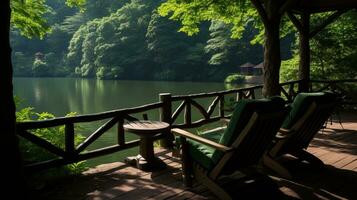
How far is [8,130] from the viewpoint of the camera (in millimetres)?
3031

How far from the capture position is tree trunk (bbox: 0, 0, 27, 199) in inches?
116

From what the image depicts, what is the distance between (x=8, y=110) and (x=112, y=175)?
232 cm

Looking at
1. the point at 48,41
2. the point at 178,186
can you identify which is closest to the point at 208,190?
the point at 178,186

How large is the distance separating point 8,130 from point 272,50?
574cm

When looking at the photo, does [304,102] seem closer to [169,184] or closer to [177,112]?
[169,184]

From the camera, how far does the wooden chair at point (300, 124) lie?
4.42m

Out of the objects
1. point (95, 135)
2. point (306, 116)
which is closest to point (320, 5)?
point (306, 116)

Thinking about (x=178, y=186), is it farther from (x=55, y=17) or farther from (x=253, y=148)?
(x=55, y=17)

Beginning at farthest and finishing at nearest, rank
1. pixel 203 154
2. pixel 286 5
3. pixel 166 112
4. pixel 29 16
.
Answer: pixel 29 16, pixel 286 5, pixel 166 112, pixel 203 154

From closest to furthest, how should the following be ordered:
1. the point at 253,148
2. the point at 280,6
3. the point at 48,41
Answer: the point at 253,148 → the point at 280,6 → the point at 48,41

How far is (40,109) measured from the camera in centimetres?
3056

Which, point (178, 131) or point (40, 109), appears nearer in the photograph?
point (178, 131)

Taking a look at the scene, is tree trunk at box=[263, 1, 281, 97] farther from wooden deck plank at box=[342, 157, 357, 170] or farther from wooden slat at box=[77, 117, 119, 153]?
wooden slat at box=[77, 117, 119, 153]

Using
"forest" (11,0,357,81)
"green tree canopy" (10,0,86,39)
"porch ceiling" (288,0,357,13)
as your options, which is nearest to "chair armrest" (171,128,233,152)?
"green tree canopy" (10,0,86,39)
